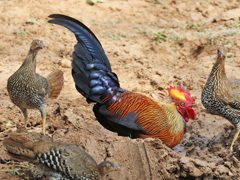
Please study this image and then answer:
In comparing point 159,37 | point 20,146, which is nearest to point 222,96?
point 20,146

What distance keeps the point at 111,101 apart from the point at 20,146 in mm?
1957

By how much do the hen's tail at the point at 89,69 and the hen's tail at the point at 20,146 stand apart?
5.71ft

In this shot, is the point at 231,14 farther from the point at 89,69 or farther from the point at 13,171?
the point at 13,171

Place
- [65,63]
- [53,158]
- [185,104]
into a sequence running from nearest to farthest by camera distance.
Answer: [53,158], [185,104], [65,63]

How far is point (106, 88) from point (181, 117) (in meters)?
1.48

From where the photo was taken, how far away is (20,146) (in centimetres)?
318

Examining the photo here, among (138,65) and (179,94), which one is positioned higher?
(179,94)

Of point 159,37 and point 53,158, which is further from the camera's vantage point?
point 159,37

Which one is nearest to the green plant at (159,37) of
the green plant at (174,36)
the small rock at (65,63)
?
the green plant at (174,36)

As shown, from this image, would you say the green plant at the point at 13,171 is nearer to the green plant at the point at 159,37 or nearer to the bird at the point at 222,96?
the bird at the point at 222,96

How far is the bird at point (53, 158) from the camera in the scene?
10.2 feet

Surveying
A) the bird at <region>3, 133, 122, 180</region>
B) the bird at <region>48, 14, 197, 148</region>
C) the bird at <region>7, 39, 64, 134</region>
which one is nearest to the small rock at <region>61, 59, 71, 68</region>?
the bird at <region>7, 39, 64, 134</region>

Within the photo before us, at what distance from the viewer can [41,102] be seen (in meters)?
4.98

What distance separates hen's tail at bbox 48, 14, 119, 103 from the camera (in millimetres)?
4750
